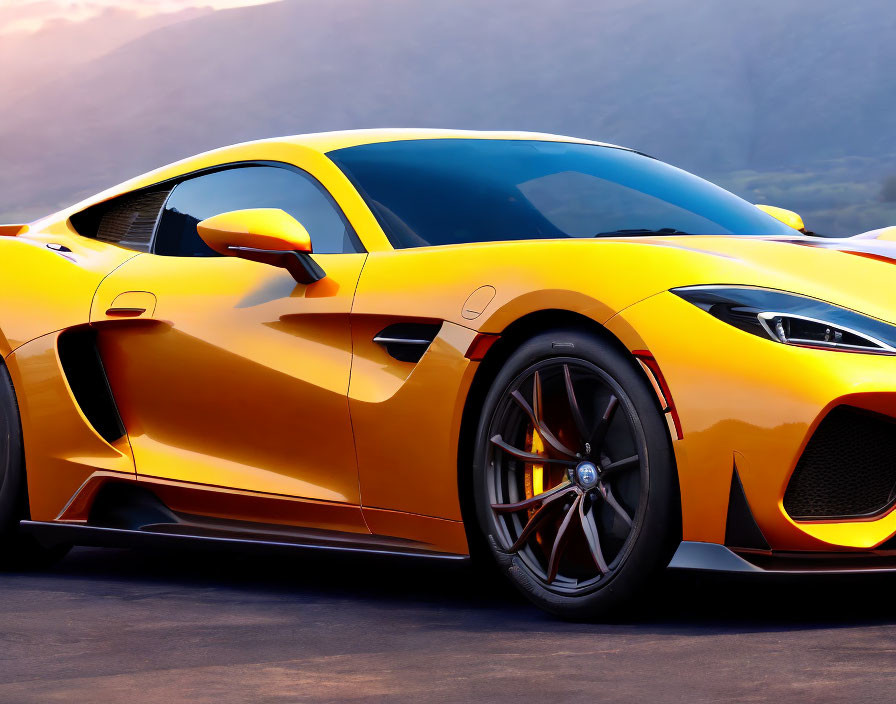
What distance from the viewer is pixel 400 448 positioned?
424cm

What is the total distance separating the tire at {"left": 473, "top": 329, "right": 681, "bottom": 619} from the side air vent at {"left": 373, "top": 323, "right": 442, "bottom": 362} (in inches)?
10.9

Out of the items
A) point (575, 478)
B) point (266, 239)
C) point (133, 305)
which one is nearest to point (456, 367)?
point (575, 478)

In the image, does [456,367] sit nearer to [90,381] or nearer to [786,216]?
[90,381]

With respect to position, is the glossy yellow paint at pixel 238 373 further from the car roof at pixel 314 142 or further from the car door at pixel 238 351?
the car roof at pixel 314 142

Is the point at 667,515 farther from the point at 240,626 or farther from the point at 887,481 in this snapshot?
the point at 240,626

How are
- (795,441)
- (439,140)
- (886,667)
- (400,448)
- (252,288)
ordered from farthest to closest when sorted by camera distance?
(439,140), (252,288), (400,448), (795,441), (886,667)

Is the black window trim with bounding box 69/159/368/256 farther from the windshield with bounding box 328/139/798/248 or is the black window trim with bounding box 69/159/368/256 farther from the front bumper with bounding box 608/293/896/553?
the front bumper with bounding box 608/293/896/553

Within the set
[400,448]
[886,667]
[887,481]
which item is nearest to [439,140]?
[400,448]

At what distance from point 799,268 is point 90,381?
8.28 feet

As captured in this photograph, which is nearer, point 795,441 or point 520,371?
point 795,441

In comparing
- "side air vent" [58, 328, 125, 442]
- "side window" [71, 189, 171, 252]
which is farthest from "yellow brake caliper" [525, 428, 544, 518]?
"side window" [71, 189, 171, 252]

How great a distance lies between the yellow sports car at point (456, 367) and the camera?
3.59 m

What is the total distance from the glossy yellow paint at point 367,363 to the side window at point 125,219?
0.06 m

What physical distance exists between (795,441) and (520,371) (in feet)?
2.67
